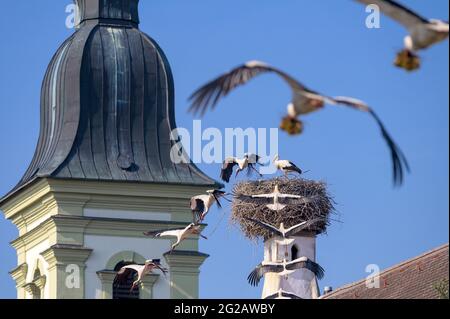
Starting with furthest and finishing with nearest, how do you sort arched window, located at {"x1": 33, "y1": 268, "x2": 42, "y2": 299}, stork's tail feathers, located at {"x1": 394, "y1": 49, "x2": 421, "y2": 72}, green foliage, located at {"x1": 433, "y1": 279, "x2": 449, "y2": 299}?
arched window, located at {"x1": 33, "y1": 268, "x2": 42, "y2": 299}
green foliage, located at {"x1": 433, "y1": 279, "x2": 449, "y2": 299}
stork's tail feathers, located at {"x1": 394, "y1": 49, "x2": 421, "y2": 72}

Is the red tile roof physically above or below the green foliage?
above

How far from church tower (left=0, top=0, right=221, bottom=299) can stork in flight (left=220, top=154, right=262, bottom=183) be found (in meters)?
4.32

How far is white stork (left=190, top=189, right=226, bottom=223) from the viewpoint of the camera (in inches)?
2039

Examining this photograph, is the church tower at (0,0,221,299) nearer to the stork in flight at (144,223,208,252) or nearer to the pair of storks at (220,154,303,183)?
the stork in flight at (144,223,208,252)

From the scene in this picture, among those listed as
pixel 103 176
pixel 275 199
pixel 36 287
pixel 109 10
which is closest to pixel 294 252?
pixel 275 199

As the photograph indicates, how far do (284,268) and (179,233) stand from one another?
500 cm

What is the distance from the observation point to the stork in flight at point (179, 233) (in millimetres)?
53062

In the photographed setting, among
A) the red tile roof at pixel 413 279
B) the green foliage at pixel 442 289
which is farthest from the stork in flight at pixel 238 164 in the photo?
the green foliage at pixel 442 289

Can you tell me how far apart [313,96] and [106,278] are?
2991 centimetres

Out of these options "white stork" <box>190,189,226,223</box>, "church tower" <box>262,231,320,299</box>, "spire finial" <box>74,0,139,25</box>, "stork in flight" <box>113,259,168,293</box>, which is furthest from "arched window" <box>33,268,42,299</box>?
"church tower" <box>262,231,320,299</box>

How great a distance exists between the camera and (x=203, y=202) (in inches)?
2099

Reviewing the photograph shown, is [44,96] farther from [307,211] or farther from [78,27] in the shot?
[307,211]

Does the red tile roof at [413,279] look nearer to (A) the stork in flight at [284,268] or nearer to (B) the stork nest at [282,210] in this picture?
(B) the stork nest at [282,210]
